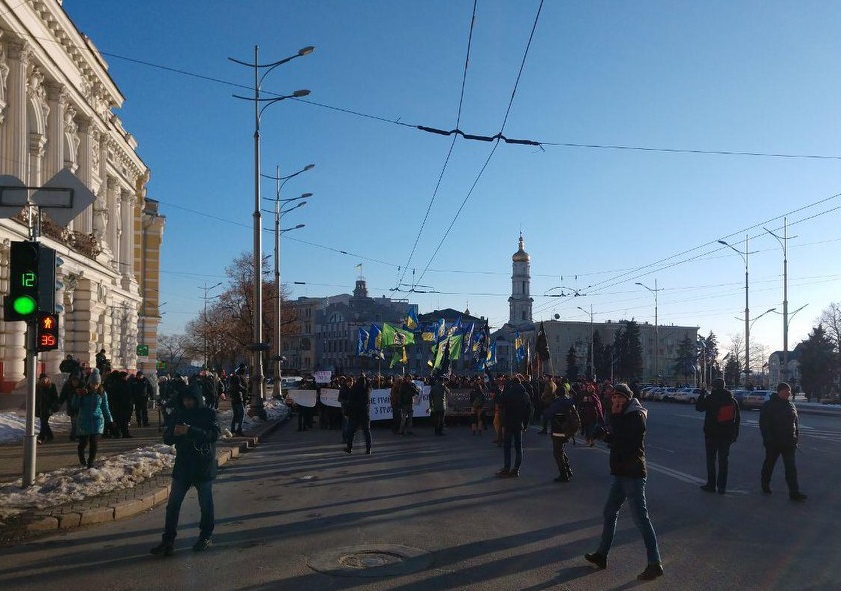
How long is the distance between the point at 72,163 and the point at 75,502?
27036 mm

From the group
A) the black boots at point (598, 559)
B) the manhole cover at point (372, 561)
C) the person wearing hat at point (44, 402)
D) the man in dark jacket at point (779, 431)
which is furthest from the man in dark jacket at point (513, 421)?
the person wearing hat at point (44, 402)

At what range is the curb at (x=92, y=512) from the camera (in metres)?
8.76

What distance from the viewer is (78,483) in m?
11.1

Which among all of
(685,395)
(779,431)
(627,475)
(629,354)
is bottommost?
(685,395)

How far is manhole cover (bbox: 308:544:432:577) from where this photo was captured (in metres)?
7.03

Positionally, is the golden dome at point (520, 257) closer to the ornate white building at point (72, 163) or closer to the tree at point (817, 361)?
the tree at point (817, 361)

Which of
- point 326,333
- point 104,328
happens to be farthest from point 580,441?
point 326,333

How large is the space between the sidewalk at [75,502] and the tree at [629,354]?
4063 inches

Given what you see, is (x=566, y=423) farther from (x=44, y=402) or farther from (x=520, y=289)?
(x=520, y=289)

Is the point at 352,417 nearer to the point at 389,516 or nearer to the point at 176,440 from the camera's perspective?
the point at 389,516

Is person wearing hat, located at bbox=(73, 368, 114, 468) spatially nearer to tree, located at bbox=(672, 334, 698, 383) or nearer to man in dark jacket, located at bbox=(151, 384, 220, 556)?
man in dark jacket, located at bbox=(151, 384, 220, 556)

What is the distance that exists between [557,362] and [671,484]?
127m

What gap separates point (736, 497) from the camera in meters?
11.5

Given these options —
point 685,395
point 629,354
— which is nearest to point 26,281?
point 685,395
